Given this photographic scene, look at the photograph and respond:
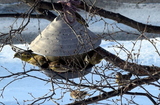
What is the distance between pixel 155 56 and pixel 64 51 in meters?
4.76

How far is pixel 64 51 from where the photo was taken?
2709 mm

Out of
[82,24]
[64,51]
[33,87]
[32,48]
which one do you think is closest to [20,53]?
[32,48]

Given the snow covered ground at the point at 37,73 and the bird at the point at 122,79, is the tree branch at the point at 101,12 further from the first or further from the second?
the snow covered ground at the point at 37,73

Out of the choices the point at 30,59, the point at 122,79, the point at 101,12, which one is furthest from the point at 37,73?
the point at 122,79

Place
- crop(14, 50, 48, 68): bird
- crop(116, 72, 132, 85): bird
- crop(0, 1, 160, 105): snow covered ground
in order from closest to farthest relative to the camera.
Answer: crop(116, 72, 132, 85): bird
crop(14, 50, 48, 68): bird
crop(0, 1, 160, 105): snow covered ground

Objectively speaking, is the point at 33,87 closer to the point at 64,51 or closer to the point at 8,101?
the point at 8,101

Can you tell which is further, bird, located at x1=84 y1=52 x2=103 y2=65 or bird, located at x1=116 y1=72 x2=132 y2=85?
bird, located at x1=84 y1=52 x2=103 y2=65

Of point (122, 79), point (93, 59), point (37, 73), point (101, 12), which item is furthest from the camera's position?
point (37, 73)

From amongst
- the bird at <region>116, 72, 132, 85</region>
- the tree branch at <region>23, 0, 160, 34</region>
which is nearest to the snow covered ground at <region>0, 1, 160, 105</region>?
the tree branch at <region>23, 0, 160, 34</region>

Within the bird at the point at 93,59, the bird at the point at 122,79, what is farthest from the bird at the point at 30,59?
the bird at the point at 122,79

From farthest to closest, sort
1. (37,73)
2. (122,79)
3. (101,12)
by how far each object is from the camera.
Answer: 1. (37,73)
2. (101,12)
3. (122,79)

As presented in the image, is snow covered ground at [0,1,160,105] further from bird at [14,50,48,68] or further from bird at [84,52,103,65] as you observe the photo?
bird at [84,52,103,65]

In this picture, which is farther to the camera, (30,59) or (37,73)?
(37,73)

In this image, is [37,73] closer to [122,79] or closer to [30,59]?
[30,59]
